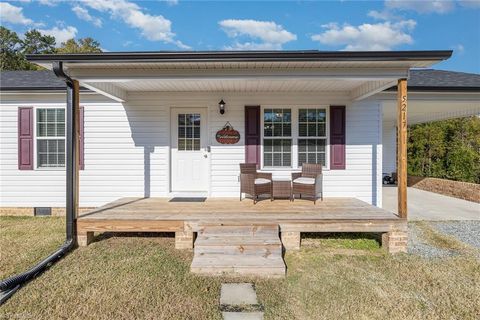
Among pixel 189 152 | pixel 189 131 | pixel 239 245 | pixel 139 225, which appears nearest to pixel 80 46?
pixel 189 131

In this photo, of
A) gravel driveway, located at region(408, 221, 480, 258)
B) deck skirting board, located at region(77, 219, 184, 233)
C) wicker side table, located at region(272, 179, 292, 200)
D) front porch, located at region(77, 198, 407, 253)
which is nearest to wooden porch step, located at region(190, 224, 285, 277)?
front porch, located at region(77, 198, 407, 253)

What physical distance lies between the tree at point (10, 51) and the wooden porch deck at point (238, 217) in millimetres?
25930

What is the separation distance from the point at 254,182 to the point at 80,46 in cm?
2578

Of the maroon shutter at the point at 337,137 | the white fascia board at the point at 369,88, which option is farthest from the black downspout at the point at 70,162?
the white fascia board at the point at 369,88

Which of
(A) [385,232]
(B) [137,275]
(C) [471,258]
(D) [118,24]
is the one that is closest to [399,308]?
(A) [385,232]

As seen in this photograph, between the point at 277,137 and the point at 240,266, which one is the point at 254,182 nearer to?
→ the point at 277,137

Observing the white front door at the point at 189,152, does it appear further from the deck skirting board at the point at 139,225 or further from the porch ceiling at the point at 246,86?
the deck skirting board at the point at 139,225

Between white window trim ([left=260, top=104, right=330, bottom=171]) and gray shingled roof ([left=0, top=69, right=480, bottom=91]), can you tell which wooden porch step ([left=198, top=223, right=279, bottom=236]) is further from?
gray shingled roof ([left=0, top=69, right=480, bottom=91])

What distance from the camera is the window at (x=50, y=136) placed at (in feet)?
20.1

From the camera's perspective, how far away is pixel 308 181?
5434 millimetres

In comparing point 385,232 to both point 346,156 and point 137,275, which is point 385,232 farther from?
point 137,275

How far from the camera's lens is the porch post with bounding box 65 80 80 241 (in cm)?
419

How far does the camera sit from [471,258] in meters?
3.87

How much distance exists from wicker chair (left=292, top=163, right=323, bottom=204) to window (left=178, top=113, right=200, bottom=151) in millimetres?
2241
